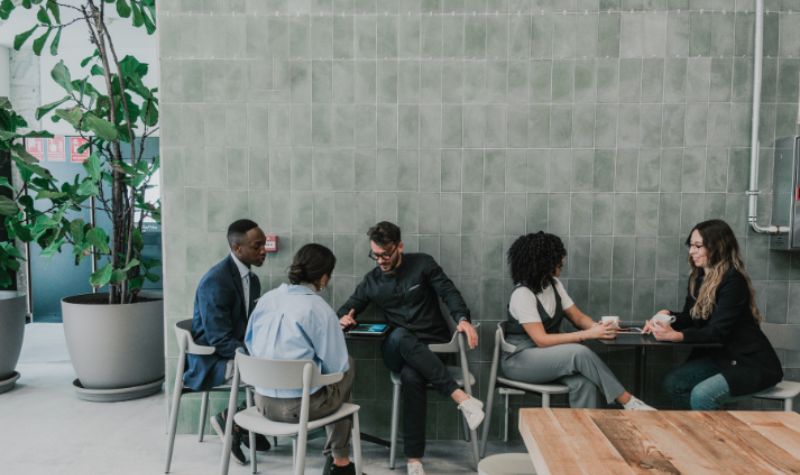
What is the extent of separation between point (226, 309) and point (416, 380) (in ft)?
3.53

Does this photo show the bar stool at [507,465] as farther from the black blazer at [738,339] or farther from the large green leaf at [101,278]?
the large green leaf at [101,278]

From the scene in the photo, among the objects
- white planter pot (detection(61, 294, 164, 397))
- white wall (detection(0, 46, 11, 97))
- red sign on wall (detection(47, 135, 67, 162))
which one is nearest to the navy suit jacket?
white planter pot (detection(61, 294, 164, 397))

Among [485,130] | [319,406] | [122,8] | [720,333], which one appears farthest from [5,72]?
[720,333]

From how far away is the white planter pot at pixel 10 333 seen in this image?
4457mm

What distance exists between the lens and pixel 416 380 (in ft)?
10.4

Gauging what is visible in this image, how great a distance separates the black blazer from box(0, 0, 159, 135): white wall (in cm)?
517

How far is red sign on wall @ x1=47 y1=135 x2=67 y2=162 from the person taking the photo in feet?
21.1

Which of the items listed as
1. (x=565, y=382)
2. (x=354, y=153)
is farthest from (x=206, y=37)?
(x=565, y=382)

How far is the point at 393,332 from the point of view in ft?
10.7

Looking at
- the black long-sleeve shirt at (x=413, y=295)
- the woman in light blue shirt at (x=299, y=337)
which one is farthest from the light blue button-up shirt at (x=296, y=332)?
the black long-sleeve shirt at (x=413, y=295)

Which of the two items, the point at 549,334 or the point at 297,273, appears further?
the point at 549,334

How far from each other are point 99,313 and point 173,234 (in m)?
1.02

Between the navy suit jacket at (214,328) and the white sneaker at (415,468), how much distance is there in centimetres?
106

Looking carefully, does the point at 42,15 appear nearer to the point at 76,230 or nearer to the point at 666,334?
the point at 76,230
